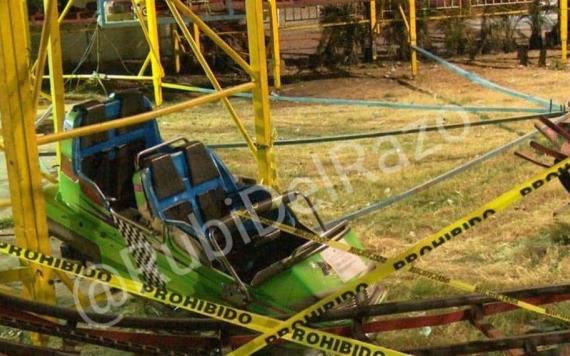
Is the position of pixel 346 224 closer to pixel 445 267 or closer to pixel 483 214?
pixel 445 267

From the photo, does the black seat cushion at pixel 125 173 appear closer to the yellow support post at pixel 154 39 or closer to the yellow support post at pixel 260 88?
the yellow support post at pixel 260 88

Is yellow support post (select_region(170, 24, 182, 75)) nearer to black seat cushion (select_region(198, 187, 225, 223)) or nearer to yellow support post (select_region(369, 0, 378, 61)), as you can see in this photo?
yellow support post (select_region(369, 0, 378, 61))

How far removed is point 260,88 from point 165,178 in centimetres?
115

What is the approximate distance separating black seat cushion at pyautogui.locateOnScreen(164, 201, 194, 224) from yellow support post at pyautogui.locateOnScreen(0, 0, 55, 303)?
3.18ft

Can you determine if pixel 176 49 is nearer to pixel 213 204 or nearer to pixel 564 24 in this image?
pixel 564 24

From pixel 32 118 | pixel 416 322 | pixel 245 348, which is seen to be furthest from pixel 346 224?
pixel 32 118

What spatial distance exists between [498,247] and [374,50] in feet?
34.6

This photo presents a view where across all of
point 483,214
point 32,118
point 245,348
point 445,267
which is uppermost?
point 32,118

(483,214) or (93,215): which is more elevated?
(483,214)

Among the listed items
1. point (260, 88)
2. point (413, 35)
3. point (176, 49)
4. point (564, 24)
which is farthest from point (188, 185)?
point (176, 49)

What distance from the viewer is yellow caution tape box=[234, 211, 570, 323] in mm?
3641

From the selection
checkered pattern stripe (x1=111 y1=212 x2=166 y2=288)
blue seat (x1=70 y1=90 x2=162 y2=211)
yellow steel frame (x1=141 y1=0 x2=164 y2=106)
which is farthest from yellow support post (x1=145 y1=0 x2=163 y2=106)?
checkered pattern stripe (x1=111 y1=212 x2=166 y2=288)

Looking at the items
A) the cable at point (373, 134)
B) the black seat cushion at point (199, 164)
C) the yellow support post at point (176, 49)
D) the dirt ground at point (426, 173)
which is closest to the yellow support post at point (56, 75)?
the black seat cushion at point (199, 164)

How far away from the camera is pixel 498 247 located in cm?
610
